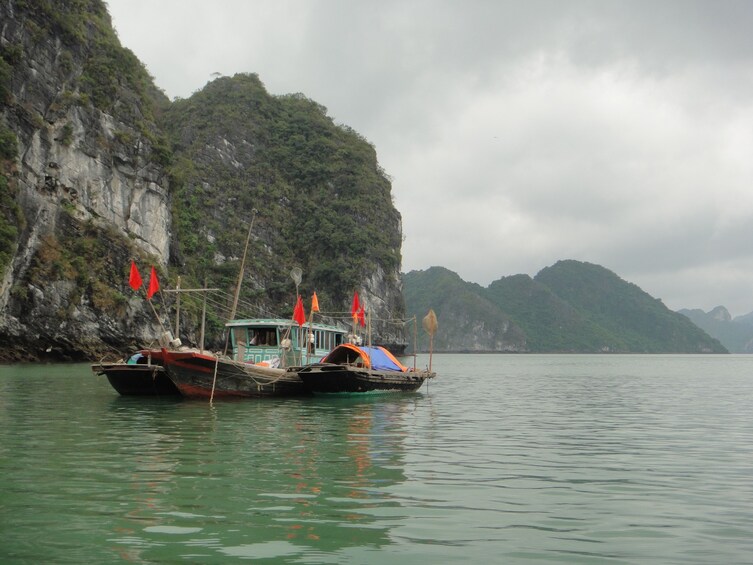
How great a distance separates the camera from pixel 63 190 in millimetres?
46906

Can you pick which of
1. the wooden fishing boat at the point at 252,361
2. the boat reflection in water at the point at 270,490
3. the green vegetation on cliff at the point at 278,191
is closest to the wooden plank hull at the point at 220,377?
the wooden fishing boat at the point at 252,361

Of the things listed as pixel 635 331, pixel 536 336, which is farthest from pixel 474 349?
pixel 635 331

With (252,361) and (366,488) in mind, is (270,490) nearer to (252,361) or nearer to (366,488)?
(366,488)

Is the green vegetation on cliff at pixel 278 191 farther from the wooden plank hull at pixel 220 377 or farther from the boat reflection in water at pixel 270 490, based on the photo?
the boat reflection in water at pixel 270 490

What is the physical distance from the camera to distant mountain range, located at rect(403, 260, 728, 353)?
521 feet

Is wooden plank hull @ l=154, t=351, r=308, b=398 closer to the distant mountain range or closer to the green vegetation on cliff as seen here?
the green vegetation on cliff

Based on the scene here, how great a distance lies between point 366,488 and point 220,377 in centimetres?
1250

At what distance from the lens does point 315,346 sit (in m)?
25.9

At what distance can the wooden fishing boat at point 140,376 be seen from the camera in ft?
67.2

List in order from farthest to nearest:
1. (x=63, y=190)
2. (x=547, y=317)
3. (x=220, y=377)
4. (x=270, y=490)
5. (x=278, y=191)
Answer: (x=547, y=317), (x=278, y=191), (x=63, y=190), (x=220, y=377), (x=270, y=490)

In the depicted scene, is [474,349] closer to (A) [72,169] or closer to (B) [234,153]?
(B) [234,153]

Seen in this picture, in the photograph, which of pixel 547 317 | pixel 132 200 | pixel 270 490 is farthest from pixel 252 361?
pixel 547 317

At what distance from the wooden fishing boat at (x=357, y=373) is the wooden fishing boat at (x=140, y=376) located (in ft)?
13.4

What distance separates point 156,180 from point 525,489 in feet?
174
